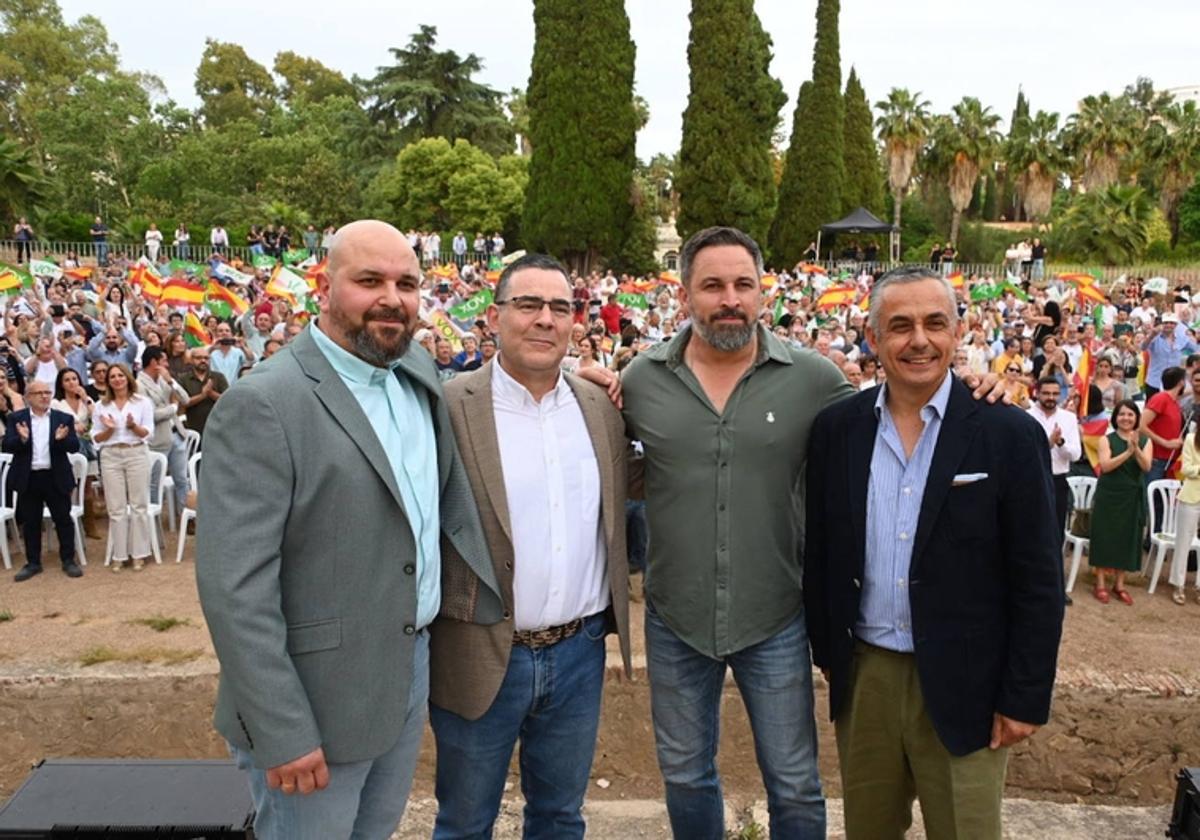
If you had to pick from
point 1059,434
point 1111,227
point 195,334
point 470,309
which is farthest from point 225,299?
point 1111,227

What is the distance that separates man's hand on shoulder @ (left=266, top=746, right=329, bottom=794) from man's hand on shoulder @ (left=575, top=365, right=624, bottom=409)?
4.14 feet

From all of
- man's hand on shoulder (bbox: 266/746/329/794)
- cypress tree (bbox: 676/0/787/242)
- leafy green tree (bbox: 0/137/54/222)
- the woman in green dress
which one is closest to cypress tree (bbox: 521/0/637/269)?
cypress tree (bbox: 676/0/787/242)

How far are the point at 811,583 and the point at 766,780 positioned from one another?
622 mm

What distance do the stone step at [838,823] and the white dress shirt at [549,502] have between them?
54.2 inches

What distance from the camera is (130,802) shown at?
2402mm

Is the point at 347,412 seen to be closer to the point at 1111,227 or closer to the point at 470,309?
the point at 470,309

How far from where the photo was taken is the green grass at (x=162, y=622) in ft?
18.9

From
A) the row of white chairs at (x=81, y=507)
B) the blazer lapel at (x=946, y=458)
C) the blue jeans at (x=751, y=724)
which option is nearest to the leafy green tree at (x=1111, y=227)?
the row of white chairs at (x=81, y=507)

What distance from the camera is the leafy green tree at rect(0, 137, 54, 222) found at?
2611 centimetres

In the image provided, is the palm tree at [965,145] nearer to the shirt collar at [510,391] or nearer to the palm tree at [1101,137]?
the palm tree at [1101,137]

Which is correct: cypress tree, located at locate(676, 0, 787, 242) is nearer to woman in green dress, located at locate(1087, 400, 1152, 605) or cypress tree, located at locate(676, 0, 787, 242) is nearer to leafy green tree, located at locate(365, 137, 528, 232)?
leafy green tree, located at locate(365, 137, 528, 232)

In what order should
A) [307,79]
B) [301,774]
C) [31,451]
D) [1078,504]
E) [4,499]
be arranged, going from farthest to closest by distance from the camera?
[307,79]
[1078,504]
[4,499]
[31,451]
[301,774]

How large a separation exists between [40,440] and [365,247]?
19.0ft

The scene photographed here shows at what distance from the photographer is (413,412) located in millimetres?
2188
